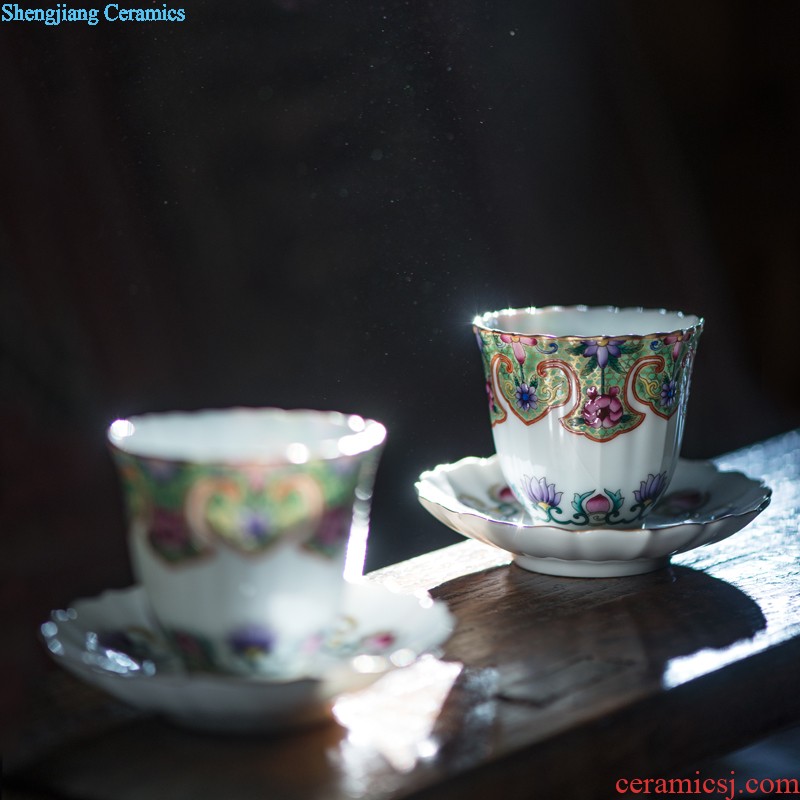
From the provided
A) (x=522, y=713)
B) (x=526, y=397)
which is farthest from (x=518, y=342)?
(x=522, y=713)

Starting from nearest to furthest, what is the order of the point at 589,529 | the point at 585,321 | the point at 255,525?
the point at 255,525, the point at 589,529, the point at 585,321

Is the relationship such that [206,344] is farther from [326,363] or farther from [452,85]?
[452,85]

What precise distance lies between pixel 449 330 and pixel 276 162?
0.20 meters

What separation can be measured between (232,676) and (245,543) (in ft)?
0.20

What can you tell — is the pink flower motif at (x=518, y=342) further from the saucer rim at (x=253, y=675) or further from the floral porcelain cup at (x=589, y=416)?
the saucer rim at (x=253, y=675)

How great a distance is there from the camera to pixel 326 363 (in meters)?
0.83

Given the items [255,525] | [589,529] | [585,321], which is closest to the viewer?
[255,525]

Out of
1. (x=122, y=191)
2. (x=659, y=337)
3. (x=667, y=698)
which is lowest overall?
(x=667, y=698)

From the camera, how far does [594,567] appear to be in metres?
0.70

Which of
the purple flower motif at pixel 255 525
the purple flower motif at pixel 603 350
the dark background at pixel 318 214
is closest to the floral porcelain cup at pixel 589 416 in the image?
the purple flower motif at pixel 603 350

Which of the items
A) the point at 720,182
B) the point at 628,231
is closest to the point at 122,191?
the point at 628,231

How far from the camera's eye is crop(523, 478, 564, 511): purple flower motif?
720 mm

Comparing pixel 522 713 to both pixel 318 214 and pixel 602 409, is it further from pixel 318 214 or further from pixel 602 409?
pixel 318 214

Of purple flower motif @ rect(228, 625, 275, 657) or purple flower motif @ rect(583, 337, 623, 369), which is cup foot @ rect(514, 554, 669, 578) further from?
purple flower motif @ rect(228, 625, 275, 657)
